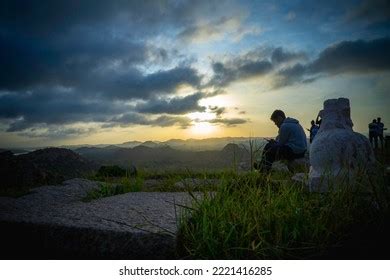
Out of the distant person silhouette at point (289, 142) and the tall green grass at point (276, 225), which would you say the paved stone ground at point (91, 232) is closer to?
the tall green grass at point (276, 225)

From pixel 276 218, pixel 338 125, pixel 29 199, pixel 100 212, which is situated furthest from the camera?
pixel 29 199

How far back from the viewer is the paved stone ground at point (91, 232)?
196cm

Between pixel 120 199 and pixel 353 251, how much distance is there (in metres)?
2.12

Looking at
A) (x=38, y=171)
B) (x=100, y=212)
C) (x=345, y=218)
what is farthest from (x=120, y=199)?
(x=38, y=171)

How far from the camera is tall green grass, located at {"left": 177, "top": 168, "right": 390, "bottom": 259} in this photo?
6.24 ft

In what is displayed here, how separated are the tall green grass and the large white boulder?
0.38 m

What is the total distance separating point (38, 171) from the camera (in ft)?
22.8

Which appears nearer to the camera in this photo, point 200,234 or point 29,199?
point 200,234

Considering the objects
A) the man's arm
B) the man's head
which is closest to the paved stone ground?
the man's arm

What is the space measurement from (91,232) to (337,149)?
7.12 ft

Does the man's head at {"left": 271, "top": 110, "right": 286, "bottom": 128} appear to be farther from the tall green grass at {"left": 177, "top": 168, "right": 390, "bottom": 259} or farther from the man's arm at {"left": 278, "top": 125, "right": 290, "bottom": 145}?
the tall green grass at {"left": 177, "top": 168, "right": 390, "bottom": 259}
